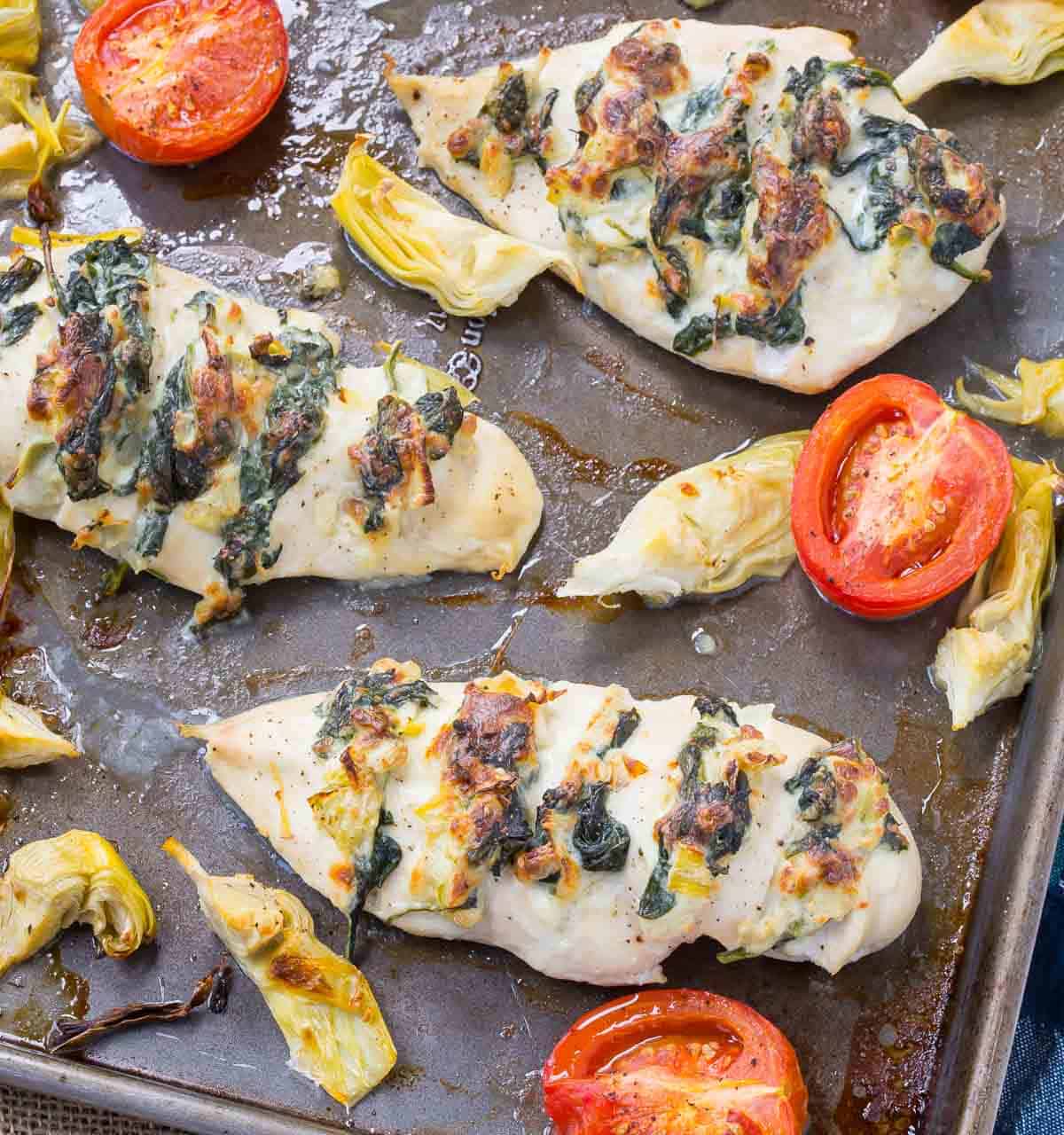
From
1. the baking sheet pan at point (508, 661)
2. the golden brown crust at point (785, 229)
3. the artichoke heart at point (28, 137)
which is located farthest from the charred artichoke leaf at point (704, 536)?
the artichoke heart at point (28, 137)

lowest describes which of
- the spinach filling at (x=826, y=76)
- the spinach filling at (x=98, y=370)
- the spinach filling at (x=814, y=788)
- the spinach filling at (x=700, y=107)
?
the spinach filling at (x=814, y=788)

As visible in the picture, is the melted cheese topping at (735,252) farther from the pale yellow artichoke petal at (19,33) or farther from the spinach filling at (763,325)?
the pale yellow artichoke petal at (19,33)

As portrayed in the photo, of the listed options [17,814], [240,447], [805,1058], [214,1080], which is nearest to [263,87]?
[240,447]

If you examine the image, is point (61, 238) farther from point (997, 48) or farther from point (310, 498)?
point (997, 48)

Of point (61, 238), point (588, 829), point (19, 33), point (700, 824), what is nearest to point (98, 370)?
point (61, 238)

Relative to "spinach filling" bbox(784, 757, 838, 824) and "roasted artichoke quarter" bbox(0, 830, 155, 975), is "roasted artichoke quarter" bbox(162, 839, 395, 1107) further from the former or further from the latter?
"spinach filling" bbox(784, 757, 838, 824)

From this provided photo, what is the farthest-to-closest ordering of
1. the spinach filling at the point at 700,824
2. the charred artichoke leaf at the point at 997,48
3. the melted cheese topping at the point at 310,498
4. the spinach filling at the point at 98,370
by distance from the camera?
1. the charred artichoke leaf at the point at 997,48
2. the melted cheese topping at the point at 310,498
3. the spinach filling at the point at 98,370
4. the spinach filling at the point at 700,824

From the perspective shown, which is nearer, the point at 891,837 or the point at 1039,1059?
the point at 891,837
